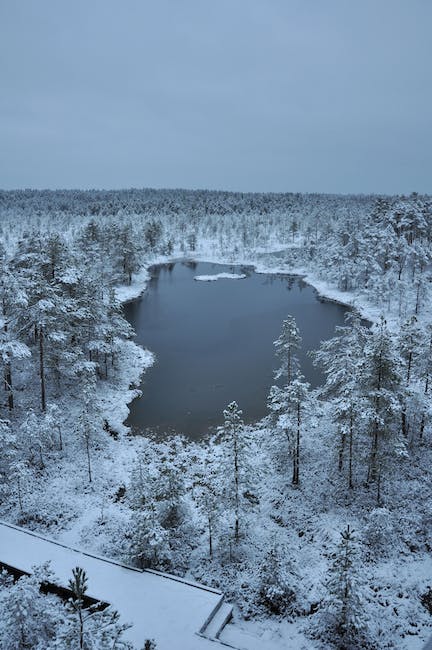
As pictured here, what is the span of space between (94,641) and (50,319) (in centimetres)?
2145

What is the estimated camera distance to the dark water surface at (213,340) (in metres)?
35.5

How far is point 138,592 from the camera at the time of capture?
17047 mm

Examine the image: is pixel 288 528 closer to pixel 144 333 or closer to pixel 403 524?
pixel 403 524

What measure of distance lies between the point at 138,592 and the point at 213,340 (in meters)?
37.2

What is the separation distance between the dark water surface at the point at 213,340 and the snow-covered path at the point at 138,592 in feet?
43.5

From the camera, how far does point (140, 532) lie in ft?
58.6

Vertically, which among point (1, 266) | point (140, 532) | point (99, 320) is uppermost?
point (1, 266)

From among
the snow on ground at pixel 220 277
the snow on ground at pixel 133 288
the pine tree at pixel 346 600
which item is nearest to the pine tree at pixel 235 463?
the pine tree at pixel 346 600

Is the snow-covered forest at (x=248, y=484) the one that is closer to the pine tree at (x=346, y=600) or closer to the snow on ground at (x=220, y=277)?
the pine tree at (x=346, y=600)

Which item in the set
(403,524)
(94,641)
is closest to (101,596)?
(94,641)

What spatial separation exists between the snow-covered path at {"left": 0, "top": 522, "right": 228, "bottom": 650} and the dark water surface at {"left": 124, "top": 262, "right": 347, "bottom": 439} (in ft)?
43.5

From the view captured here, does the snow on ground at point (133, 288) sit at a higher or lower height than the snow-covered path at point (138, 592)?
higher

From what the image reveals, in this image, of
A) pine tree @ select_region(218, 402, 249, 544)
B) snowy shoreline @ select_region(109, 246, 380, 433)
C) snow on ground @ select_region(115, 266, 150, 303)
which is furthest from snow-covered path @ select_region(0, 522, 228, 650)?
snow on ground @ select_region(115, 266, 150, 303)

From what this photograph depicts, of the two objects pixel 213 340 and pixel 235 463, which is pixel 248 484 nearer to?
pixel 235 463
